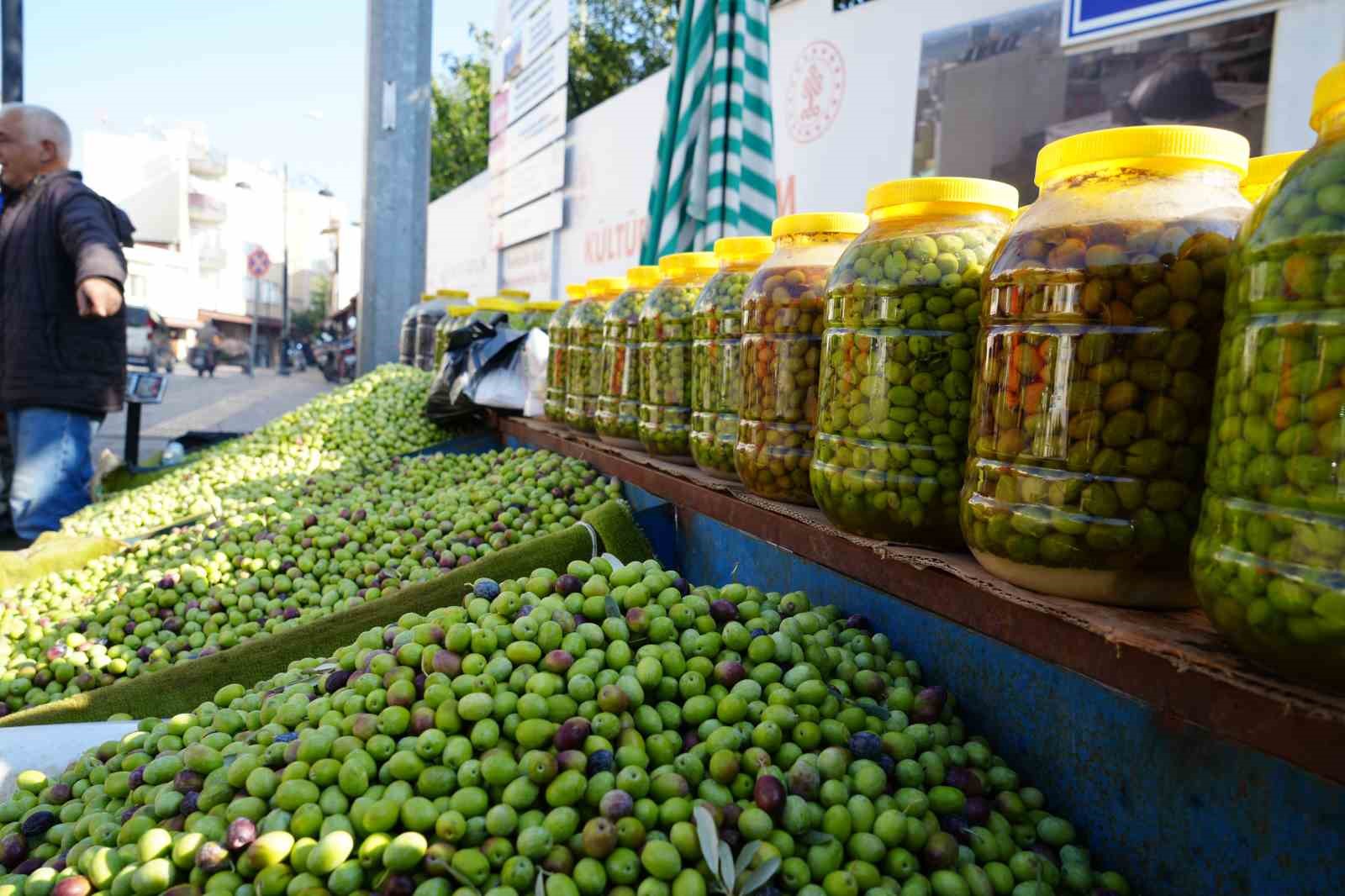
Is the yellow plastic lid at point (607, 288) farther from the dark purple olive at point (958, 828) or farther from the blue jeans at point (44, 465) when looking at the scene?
the blue jeans at point (44, 465)

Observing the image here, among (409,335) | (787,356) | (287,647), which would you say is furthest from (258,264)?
(787,356)

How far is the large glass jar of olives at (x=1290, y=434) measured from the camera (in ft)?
3.08

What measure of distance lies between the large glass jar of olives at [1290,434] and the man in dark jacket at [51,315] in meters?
5.79

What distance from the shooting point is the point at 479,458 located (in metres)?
4.13

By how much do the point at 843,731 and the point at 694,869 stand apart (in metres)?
0.38

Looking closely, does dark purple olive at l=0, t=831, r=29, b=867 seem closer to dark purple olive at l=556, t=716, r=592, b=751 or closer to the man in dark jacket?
dark purple olive at l=556, t=716, r=592, b=751

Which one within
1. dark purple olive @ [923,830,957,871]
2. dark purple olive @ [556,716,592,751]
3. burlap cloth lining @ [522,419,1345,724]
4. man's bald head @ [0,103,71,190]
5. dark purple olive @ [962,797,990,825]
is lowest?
dark purple olive @ [923,830,957,871]

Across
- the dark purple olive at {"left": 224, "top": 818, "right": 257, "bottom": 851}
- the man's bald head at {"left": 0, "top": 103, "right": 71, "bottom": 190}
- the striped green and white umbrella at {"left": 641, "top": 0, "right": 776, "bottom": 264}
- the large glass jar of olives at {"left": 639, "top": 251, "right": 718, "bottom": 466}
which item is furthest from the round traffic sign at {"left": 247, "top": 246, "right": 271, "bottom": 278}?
the dark purple olive at {"left": 224, "top": 818, "right": 257, "bottom": 851}

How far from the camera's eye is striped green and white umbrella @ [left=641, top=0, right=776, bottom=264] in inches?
169

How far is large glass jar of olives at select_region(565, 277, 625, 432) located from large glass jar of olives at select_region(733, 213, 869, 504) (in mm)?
1460

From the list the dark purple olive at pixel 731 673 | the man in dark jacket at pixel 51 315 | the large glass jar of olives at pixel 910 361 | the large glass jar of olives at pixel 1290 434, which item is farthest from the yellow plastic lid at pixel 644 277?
the man in dark jacket at pixel 51 315

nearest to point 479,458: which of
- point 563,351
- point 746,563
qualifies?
point 563,351

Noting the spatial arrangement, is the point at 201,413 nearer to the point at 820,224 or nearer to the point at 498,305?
the point at 498,305

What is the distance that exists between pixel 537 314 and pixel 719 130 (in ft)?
6.39
